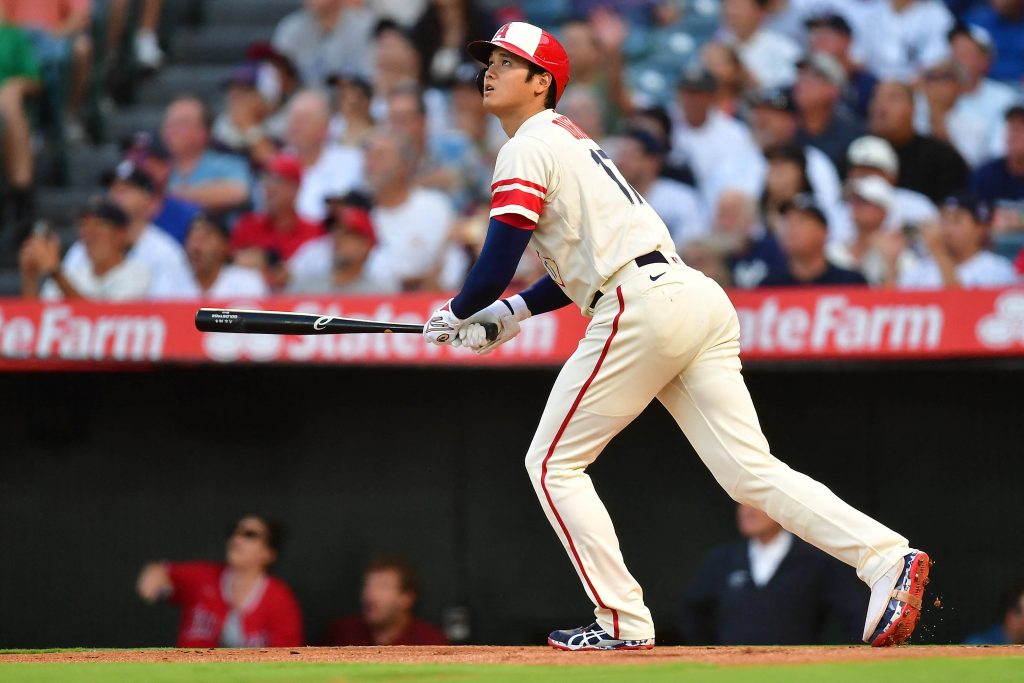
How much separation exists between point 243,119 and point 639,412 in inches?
204

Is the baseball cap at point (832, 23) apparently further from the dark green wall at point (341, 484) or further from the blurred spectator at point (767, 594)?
the blurred spectator at point (767, 594)

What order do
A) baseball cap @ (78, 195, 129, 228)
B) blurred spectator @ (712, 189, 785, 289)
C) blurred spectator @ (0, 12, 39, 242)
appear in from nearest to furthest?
blurred spectator @ (712, 189, 785, 289) < baseball cap @ (78, 195, 129, 228) < blurred spectator @ (0, 12, 39, 242)

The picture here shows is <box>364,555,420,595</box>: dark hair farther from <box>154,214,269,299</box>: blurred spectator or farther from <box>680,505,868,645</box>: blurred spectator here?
<box>154,214,269,299</box>: blurred spectator

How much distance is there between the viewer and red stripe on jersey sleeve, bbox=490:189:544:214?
12.7 feet

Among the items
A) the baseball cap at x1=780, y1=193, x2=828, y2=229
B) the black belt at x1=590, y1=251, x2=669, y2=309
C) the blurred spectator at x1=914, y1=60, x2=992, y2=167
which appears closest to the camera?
the black belt at x1=590, y1=251, x2=669, y2=309

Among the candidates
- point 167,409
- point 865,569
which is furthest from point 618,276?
point 167,409

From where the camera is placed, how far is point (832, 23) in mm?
8086

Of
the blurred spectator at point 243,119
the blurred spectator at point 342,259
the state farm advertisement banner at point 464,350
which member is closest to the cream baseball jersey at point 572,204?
the state farm advertisement banner at point 464,350

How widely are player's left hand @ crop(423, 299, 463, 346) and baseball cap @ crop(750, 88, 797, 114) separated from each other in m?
4.02

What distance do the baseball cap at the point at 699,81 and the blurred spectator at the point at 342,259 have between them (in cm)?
191

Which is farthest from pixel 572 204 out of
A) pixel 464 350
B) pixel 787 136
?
pixel 787 136

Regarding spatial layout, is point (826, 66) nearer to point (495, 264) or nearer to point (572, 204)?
point (572, 204)

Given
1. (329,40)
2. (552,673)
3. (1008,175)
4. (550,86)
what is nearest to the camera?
(552,673)

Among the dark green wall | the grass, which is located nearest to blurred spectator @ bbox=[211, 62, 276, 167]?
the dark green wall
